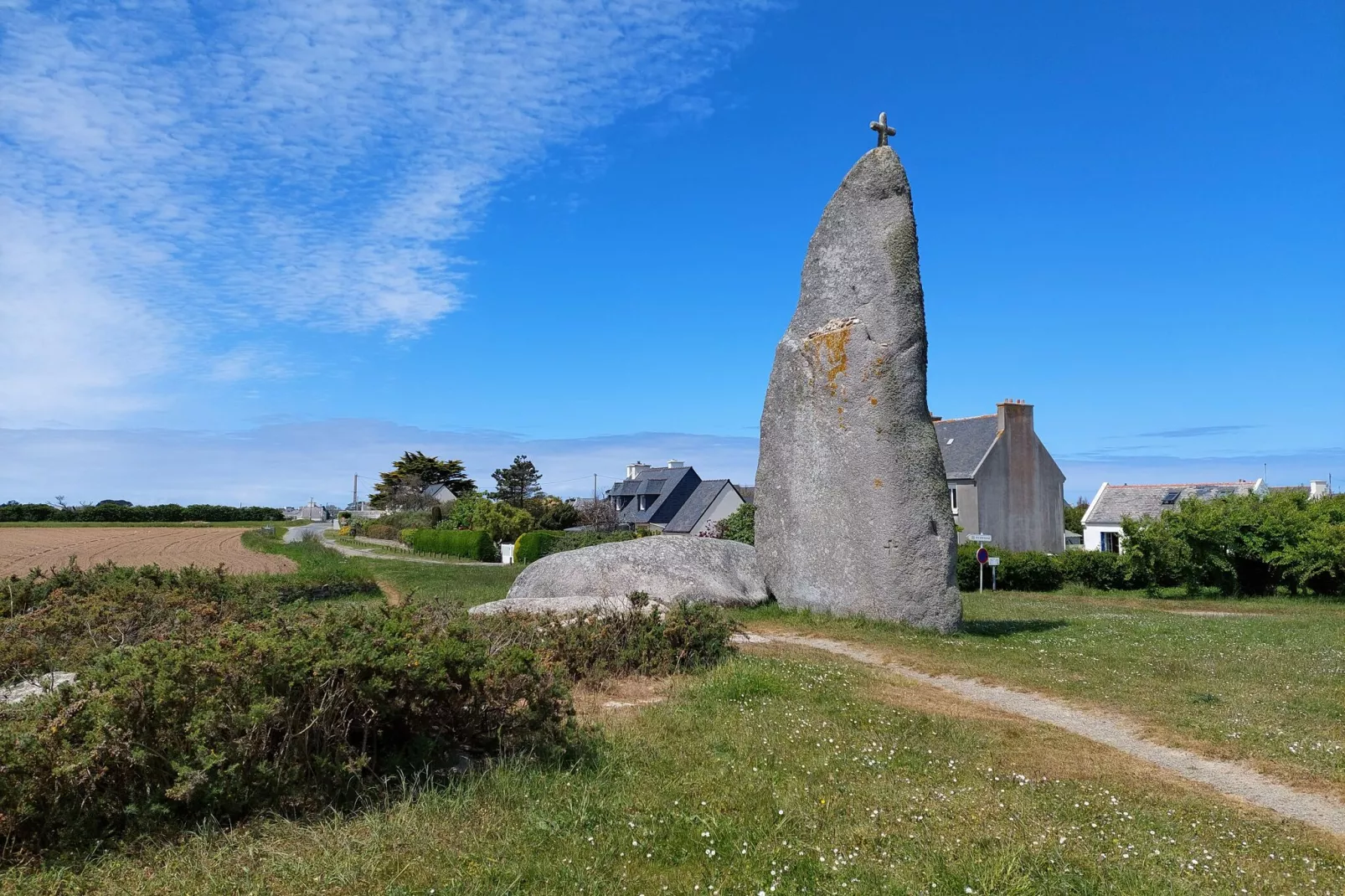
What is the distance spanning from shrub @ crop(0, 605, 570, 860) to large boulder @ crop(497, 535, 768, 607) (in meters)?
8.42

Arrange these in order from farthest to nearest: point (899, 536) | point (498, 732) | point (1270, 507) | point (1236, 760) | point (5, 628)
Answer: point (1270, 507), point (899, 536), point (5, 628), point (1236, 760), point (498, 732)

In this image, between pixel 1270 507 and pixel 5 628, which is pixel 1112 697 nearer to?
pixel 5 628

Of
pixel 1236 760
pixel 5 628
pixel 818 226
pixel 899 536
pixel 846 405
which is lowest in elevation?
pixel 1236 760

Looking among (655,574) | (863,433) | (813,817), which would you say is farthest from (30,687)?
(863,433)

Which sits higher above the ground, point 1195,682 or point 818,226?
point 818,226

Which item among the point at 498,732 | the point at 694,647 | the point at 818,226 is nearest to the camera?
the point at 498,732

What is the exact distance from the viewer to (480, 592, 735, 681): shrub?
930cm

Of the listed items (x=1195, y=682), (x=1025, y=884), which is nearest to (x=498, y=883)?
(x=1025, y=884)

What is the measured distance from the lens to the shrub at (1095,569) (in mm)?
28891

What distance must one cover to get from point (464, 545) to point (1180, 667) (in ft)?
107

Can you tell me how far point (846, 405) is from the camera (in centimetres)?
1370

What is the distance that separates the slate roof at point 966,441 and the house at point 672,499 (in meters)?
10.8

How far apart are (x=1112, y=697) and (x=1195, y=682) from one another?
1.64 metres

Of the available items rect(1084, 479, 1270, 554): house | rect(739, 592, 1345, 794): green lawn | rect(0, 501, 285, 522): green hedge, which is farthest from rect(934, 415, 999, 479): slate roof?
rect(0, 501, 285, 522): green hedge
